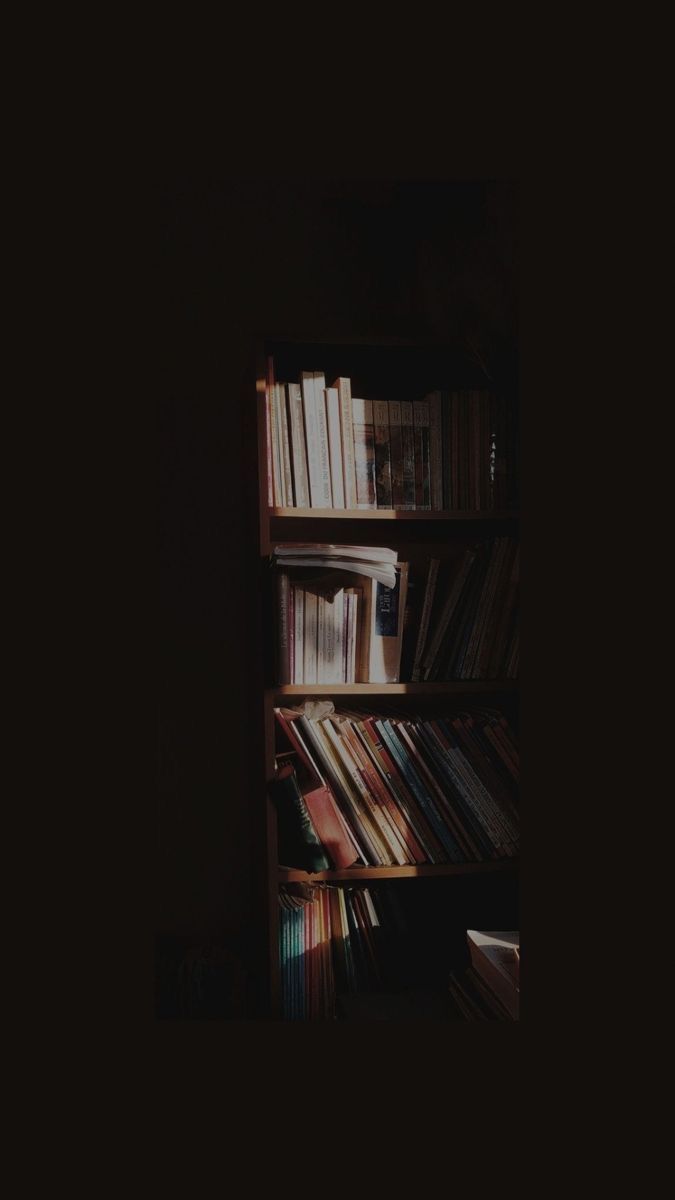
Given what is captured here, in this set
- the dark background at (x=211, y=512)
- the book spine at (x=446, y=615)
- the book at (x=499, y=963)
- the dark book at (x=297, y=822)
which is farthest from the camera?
the dark background at (x=211, y=512)

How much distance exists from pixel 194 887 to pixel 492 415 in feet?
4.33

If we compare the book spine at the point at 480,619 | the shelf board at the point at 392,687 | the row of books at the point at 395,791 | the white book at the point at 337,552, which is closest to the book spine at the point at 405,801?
the row of books at the point at 395,791

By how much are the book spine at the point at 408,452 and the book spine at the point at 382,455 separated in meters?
0.03

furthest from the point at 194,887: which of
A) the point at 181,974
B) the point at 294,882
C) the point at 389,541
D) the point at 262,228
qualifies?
the point at 262,228

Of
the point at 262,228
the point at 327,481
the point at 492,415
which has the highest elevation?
the point at 262,228

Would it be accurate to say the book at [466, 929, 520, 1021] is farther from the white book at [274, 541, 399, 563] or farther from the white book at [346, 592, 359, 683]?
the white book at [274, 541, 399, 563]

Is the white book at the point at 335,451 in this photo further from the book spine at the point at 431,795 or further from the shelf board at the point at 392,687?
the book spine at the point at 431,795

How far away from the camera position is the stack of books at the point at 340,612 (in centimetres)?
173

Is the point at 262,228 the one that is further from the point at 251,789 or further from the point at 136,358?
the point at 136,358

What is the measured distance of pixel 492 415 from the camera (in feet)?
6.07

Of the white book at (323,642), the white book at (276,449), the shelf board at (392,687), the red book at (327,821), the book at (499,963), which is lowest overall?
the book at (499,963)

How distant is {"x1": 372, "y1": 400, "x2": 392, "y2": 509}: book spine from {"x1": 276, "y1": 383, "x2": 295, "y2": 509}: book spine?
0.19 metres

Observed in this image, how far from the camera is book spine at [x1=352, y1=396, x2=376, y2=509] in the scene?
1.79m

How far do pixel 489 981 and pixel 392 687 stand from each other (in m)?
0.58
